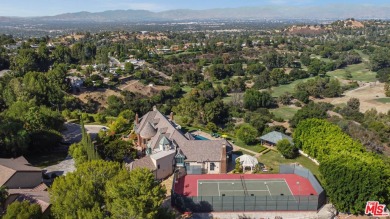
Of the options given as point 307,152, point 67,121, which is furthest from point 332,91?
point 67,121

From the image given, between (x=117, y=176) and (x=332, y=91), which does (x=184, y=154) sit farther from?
(x=332, y=91)

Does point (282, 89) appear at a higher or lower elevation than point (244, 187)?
lower

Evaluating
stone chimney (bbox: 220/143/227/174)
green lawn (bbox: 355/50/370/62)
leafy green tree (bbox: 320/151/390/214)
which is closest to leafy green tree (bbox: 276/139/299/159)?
stone chimney (bbox: 220/143/227/174)

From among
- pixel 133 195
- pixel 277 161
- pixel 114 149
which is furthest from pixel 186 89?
pixel 133 195

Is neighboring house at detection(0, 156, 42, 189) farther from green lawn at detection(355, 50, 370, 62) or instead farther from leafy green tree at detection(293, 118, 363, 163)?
green lawn at detection(355, 50, 370, 62)

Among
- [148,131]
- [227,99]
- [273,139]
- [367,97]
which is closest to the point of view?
[148,131]

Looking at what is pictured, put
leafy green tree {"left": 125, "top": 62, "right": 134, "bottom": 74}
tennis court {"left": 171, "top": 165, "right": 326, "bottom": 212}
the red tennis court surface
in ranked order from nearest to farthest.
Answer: tennis court {"left": 171, "top": 165, "right": 326, "bottom": 212}
the red tennis court surface
leafy green tree {"left": 125, "top": 62, "right": 134, "bottom": 74}

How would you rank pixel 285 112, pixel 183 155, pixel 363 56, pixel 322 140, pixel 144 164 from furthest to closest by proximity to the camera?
pixel 363 56, pixel 285 112, pixel 322 140, pixel 183 155, pixel 144 164

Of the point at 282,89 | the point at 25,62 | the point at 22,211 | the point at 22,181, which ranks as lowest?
the point at 282,89

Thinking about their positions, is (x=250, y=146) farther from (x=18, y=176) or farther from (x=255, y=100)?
(x=255, y=100)
